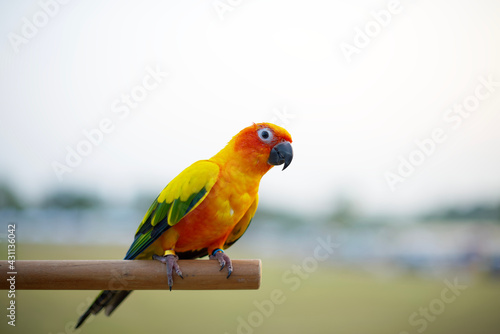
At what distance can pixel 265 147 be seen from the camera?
4.48 ft

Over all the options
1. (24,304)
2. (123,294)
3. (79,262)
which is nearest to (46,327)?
(24,304)

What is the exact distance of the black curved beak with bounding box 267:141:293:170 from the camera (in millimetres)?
1351

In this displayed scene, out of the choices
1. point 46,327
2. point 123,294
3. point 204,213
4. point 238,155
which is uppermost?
point 238,155

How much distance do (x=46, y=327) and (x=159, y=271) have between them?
1566mm

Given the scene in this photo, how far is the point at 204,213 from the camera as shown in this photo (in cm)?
131

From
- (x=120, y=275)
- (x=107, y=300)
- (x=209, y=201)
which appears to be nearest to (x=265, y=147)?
(x=209, y=201)

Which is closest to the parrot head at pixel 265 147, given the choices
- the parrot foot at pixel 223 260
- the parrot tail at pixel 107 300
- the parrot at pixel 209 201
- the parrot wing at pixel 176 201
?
the parrot at pixel 209 201

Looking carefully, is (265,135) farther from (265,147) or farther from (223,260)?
(223,260)

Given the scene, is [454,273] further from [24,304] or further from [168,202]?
[24,304]

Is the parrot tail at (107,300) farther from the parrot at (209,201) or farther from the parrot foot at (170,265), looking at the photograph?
the parrot foot at (170,265)

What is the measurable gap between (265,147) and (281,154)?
0.06 metres

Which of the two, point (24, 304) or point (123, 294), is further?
point (24, 304)

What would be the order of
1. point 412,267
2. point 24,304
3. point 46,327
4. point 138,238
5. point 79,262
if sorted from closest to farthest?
1. point 79,262
2. point 138,238
3. point 46,327
4. point 24,304
5. point 412,267

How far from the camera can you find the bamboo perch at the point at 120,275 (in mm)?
1211
